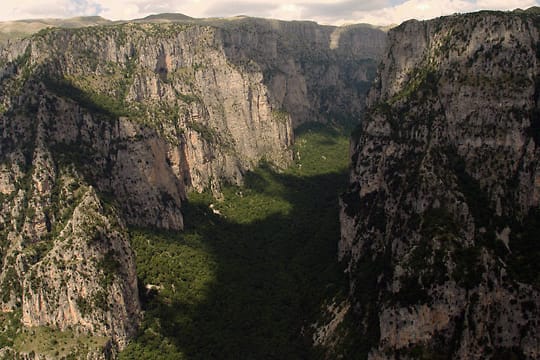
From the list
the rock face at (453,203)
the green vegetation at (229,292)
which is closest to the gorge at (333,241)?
the rock face at (453,203)

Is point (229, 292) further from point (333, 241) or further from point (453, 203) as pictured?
point (453, 203)

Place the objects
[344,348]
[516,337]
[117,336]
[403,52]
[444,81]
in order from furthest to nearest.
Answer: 1. [403,52]
2. [444,81]
3. [117,336]
4. [344,348]
5. [516,337]

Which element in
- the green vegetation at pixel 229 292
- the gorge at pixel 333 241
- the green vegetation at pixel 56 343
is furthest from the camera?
the green vegetation at pixel 229 292

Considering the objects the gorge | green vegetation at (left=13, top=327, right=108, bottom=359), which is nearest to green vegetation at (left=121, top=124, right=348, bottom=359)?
the gorge

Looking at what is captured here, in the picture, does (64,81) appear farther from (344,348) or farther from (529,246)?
(529,246)

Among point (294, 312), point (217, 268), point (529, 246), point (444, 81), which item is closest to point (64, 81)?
point (217, 268)

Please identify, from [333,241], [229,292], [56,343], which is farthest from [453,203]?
[56,343]

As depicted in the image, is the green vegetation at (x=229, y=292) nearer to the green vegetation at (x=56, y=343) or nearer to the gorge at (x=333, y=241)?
the gorge at (x=333, y=241)

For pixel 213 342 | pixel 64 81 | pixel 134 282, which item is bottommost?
pixel 213 342
